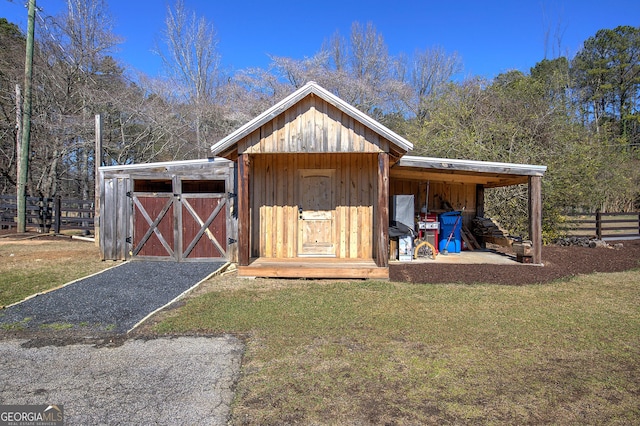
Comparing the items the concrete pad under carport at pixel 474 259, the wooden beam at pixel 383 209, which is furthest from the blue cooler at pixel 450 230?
the wooden beam at pixel 383 209

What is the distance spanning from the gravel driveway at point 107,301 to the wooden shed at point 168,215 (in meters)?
0.96

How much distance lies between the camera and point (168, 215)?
9680 millimetres

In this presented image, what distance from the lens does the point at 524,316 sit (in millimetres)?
5270

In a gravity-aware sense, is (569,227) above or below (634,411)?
above

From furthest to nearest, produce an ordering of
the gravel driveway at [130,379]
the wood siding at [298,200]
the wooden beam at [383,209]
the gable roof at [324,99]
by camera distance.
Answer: the wood siding at [298,200] → the wooden beam at [383,209] → the gable roof at [324,99] → the gravel driveway at [130,379]

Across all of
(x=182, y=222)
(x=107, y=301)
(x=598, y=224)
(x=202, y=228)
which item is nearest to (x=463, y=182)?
(x=598, y=224)

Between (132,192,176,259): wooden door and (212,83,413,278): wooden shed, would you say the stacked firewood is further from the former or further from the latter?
(132,192,176,259): wooden door

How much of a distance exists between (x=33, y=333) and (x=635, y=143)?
103ft

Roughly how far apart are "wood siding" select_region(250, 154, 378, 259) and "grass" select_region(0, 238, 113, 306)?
4.03m

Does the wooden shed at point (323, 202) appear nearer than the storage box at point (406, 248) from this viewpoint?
Yes

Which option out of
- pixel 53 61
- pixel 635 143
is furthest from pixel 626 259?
pixel 53 61

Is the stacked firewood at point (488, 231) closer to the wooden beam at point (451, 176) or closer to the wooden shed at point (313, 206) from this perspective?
the wooden beam at point (451, 176)

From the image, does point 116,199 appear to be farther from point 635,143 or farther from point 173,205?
point 635,143

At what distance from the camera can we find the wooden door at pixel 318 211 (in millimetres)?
9102
